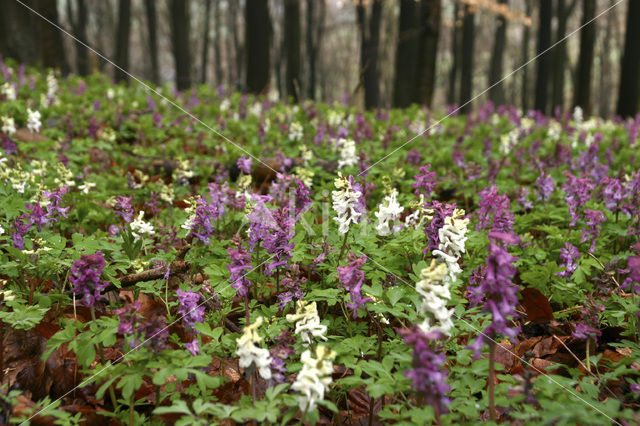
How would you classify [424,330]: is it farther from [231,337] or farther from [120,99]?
[120,99]

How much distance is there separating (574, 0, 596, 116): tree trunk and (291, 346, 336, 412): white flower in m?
13.7

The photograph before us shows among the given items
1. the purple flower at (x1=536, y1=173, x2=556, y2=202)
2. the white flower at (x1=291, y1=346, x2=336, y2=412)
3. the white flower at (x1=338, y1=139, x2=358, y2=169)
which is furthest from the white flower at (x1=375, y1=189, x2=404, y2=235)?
the purple flower at (x1=536, y1=173, x2=556, y2=202)

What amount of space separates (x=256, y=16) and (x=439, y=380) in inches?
471

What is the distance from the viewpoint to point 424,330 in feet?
5.95

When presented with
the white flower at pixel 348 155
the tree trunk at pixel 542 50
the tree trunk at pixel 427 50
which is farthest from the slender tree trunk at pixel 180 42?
the white flower at pixel 348 155

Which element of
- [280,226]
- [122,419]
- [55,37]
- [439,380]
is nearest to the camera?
[439,380]

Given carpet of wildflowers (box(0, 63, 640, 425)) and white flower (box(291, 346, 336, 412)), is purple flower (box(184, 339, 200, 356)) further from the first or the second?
white flower (box(291, 346, 336, 412))

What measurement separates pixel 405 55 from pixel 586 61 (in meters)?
4.99

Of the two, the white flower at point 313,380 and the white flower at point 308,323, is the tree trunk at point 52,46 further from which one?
the white flower at point 313,380

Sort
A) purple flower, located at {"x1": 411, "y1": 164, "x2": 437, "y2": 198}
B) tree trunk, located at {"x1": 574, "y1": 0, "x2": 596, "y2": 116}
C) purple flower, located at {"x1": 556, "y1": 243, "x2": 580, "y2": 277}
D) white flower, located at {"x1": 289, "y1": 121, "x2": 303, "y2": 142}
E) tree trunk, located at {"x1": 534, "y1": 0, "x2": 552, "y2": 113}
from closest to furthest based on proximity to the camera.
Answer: purple flower, located at {"x1": 556, "y1": 243, "x2": 580, "y2": 277}
purple flower, located at {"x1": 411, "y1": 164, "x2": 437, "y2": 198}
white flower, located at {"x1": 289, "y1": 121, "x2": 303, "y2": 142}
tree trunk, located at {"x1": 574, "y1": 0, "x2": 596, "y2": 116}
tree trunk, located at {"x1": 534, "y1": 0, "x2": 552, "y2": 113}

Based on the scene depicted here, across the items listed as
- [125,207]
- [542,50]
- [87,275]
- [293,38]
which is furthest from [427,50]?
[87,275]

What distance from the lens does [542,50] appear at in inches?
640

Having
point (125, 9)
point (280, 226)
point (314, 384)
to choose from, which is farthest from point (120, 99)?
point (125, 9)

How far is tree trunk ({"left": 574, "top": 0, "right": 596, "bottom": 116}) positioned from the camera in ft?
42.5
